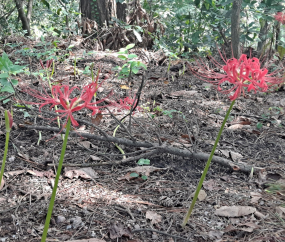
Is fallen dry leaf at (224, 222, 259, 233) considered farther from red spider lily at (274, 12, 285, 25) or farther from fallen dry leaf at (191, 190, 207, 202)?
red spider lily at (274, 12, 285, 25)

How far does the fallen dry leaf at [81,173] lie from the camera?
A: 1.61 meters

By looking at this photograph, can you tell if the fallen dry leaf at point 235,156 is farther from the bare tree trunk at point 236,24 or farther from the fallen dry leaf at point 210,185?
the bare tree trunk at point 236,24

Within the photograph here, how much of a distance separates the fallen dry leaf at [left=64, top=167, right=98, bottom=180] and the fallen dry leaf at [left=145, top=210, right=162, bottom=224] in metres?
0.43

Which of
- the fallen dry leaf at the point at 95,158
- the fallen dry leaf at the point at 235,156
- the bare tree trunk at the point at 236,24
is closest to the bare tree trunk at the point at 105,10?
the bare tree trunk at the point at 236,24

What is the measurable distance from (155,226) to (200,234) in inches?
8.1

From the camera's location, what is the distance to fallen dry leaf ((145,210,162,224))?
1.33 m

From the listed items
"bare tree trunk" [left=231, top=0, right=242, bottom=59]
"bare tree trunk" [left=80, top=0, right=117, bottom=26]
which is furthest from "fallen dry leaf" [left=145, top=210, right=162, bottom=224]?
"bare tree trunk" [left=80, top=0, right=117, bottom=26]

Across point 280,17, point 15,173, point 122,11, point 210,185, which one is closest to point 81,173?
point 15,173

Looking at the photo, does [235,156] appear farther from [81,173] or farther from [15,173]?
[15,173]

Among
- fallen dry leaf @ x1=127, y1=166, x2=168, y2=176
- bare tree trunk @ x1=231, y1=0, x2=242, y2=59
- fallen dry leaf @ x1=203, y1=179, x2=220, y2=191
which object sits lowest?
fallen dry leaf @ x1=203, y1=179, x2=220, y2=191

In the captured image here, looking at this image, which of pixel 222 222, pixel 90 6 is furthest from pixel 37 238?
pixel 90 6

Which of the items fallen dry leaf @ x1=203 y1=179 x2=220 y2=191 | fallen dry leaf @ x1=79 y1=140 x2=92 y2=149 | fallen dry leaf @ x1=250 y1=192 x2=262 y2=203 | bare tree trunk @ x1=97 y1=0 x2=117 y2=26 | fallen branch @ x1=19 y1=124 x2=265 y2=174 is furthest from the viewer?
bare tree trunk @ x1=97 y1=0 x2=117 y2=26

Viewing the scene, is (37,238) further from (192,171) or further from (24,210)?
(192,171)

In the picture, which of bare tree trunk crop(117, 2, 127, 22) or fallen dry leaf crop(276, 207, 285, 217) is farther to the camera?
bare tree trunk crop(117, 2, 127, 22)
